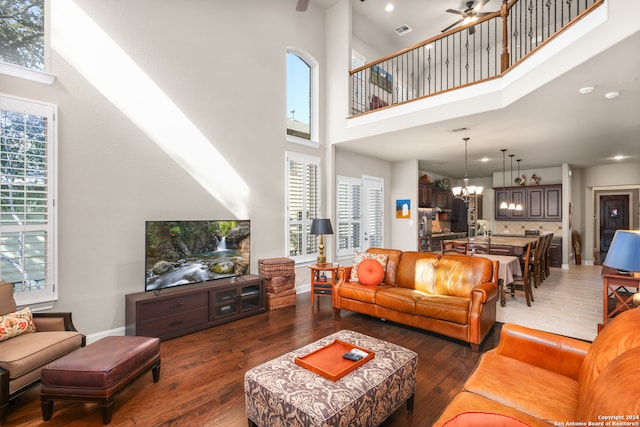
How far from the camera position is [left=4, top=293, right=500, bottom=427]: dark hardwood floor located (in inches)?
86.9

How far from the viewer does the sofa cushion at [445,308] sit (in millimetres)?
3299

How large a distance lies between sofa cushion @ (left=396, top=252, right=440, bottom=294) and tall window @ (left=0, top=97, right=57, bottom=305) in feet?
13.5

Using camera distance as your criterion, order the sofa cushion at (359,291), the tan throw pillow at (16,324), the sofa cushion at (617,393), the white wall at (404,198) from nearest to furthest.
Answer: the sofa cushion at (617,393) → the tan throw pillow at (16,324) → the sofa cushion at (359,291) → the white wall at (404,198)

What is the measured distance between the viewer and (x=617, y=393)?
1.00 m

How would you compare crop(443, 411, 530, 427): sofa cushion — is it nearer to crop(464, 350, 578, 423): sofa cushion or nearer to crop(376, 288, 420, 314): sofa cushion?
crop(464, 350, 578, 423): sofa cushion

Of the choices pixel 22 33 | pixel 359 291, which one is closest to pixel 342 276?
pixel 359 291

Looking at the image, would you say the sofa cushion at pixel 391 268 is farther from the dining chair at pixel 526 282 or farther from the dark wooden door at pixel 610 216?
the dark wooden door at pixel 610 216

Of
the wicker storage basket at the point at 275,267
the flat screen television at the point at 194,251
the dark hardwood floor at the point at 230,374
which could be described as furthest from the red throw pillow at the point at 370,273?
the flat screen television at the point at 194,251

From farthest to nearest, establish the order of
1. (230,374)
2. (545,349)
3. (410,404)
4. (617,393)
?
(230,374) < (410,404) < (545,349) < (617,393)

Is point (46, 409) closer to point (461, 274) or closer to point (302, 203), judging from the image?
point (461, 274)

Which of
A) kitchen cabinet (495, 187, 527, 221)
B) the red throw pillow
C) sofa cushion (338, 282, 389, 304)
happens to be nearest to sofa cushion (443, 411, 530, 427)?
sofa cushion (338, 282, 389, 304)

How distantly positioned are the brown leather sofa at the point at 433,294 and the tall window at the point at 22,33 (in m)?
4.44

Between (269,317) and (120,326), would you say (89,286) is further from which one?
(269,317)

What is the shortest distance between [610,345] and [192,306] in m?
3.83
